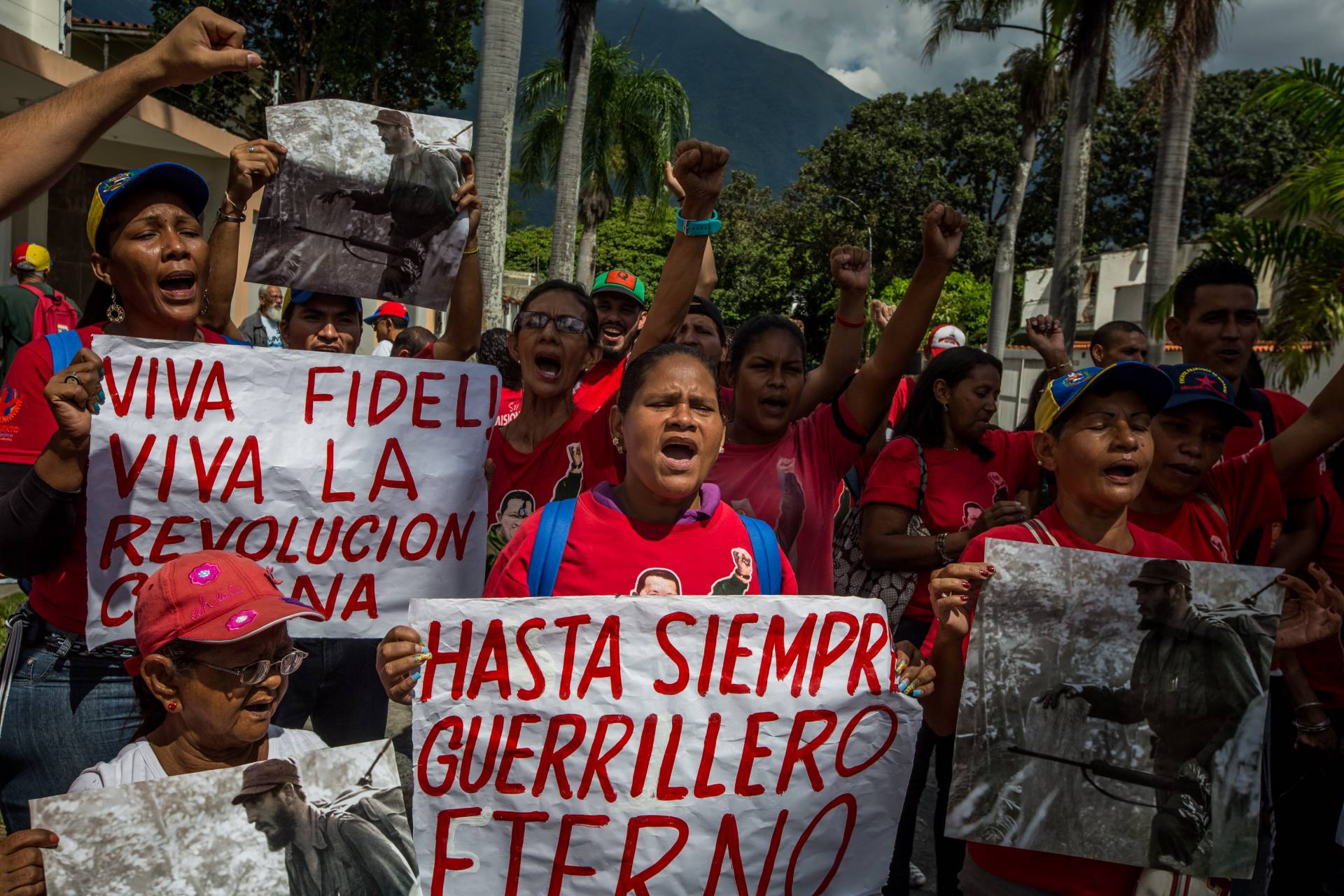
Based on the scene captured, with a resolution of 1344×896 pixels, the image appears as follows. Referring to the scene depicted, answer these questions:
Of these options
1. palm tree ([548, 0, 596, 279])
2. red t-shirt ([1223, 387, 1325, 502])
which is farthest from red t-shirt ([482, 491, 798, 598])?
palm tree ([548, 0, 596, 279])

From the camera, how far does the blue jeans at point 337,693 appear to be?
3.19 meters

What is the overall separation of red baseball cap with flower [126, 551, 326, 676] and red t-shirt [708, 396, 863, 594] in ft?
4.74

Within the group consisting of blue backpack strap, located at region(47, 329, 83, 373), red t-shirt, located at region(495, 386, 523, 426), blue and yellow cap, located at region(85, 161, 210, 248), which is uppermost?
blue and yellow cap, located at region(85, 161, 210, 248)

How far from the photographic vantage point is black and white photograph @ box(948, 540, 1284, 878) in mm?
2389

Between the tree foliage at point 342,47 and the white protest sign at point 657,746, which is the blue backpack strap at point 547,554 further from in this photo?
the tree foliage at point 342,47

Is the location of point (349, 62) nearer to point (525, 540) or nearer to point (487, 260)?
point (487, 260)

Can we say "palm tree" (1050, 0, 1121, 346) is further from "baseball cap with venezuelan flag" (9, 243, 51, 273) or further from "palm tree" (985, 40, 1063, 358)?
"baseball cap with venezuelan flag" (9, 243, 51, 273)

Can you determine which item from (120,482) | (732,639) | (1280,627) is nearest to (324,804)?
(732,639)

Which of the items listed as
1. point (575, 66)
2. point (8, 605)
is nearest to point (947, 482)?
point (8, 605)

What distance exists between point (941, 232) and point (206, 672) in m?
2.23

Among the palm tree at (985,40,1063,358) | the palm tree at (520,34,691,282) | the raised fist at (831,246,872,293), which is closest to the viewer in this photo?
the raised fist at (831,246,872,293)

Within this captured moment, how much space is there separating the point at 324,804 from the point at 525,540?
0.70 meters

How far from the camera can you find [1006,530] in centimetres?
265

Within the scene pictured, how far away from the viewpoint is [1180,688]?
2426 millimetres
